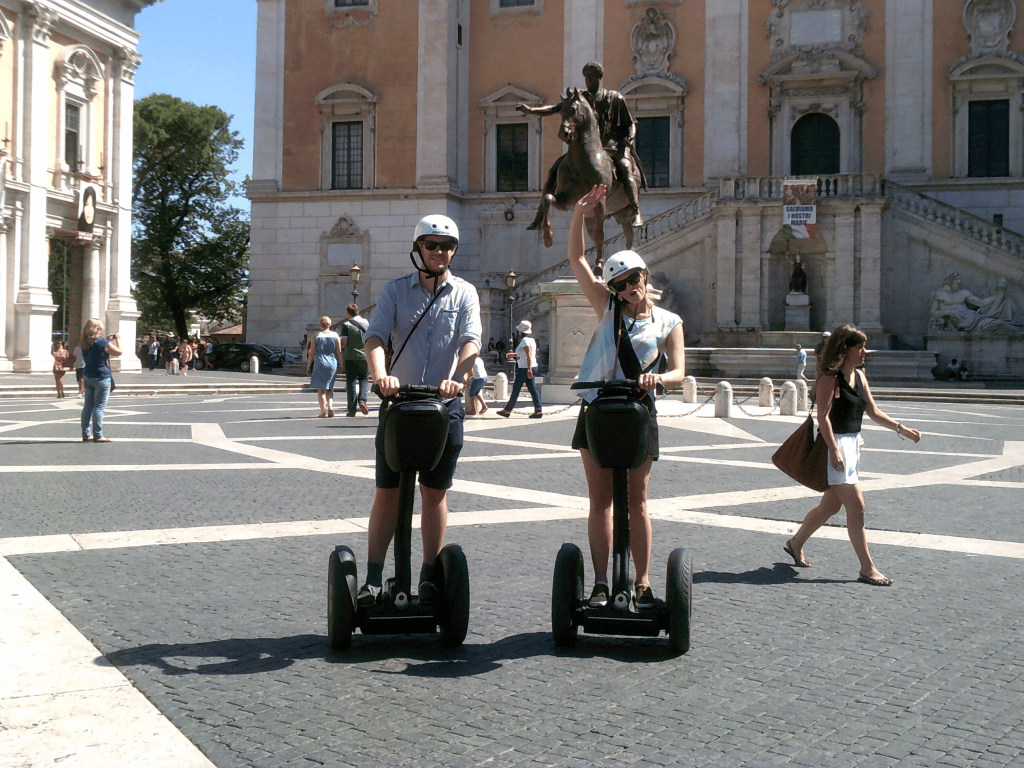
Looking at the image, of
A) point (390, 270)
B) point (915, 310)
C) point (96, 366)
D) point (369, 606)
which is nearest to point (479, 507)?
point (369, 606)

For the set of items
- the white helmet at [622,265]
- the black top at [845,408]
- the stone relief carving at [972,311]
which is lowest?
the black top at [845,408]

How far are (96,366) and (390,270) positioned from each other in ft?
85.7

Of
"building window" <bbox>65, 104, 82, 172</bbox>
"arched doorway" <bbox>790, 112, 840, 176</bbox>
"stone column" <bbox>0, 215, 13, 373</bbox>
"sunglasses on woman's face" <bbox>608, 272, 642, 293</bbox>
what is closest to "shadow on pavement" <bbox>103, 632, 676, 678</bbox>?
"sunglasses on woman's face" <bbox>608, 272, 642, 293</bbox>

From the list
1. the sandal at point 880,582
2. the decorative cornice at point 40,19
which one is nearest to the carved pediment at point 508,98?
the decorative cornice at point 40,19

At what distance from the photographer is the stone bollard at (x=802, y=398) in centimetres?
2150

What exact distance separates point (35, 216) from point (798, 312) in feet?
73.4

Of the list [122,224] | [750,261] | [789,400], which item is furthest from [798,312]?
[122,224]

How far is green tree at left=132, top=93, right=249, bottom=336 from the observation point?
5147 cm

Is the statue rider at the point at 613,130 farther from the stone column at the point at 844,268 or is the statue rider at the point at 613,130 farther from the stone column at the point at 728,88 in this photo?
the stone column at the point at 728,88

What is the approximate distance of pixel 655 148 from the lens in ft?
123

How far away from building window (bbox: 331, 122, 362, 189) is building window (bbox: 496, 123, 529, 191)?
5.36m

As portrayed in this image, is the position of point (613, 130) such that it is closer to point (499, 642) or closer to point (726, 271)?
point (499, 642)

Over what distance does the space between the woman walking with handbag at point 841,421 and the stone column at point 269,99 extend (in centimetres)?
3654

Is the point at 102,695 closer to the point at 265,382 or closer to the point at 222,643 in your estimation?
the point at 222,643
